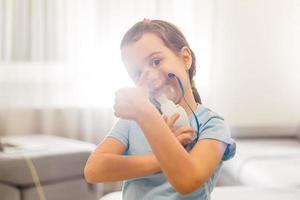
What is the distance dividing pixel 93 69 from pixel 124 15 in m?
0.38

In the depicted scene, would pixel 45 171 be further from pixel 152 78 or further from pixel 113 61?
pixel 152 78

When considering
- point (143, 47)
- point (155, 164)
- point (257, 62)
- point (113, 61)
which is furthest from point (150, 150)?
point (257, 62)

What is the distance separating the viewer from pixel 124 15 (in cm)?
255

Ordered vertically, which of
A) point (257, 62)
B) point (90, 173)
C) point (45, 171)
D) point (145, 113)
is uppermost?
point (145, 113)

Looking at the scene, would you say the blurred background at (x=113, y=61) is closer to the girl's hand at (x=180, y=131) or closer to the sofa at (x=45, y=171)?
the sofa at (x=45, y=171)

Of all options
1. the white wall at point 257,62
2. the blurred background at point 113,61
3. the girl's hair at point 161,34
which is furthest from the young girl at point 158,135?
the white wall at point 257,62

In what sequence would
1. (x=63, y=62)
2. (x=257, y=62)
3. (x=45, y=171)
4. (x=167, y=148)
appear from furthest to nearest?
(x=257, y=62)
(x=63, y=62)
(x=45, y=171)
(x=167, y=148)

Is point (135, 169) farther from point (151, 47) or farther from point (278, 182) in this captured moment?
point (278, 182)

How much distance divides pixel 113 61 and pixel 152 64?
1.89 metres

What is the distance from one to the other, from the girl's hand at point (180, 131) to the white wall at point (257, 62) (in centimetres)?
220

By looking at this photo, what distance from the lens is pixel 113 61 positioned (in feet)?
8.27

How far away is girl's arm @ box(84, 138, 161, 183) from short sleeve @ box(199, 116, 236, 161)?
0.09 metres

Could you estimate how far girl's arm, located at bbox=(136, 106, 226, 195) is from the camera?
566 millimetres

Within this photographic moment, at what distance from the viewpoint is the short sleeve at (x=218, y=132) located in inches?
25.3
